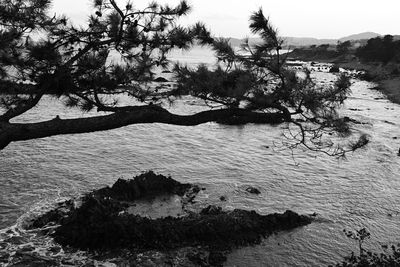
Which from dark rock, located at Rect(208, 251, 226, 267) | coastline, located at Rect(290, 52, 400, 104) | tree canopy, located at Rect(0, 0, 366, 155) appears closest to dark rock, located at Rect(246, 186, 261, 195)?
dark rock, located at Rect(208, 251, 226, 267)

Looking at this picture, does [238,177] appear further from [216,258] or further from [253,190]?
[216,258]

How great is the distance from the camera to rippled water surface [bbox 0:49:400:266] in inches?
424

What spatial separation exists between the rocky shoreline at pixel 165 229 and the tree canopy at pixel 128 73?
482cm

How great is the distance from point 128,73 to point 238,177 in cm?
1071

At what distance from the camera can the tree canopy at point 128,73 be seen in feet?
18.6

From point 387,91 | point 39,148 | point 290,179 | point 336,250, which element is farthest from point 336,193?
point 387,91

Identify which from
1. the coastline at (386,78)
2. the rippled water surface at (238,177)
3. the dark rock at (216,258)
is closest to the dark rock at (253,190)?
the rippled water surface at (238,177)

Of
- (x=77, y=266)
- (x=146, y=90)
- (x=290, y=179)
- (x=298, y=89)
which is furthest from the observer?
(x=290, y=179)

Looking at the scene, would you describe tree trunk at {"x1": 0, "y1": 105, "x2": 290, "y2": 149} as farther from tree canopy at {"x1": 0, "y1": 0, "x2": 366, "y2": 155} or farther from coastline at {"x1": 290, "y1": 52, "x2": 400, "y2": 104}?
coastline at {"x1": 290, "y1": 52, "x2": 400, "y2": 104}

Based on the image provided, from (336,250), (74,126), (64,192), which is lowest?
(336,250)

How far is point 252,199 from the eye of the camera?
1401cm

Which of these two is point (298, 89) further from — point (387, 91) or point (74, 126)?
point (387, 91)

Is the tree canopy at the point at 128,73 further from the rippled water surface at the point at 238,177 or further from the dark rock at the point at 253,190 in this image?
the dark rock at the point at 253,190

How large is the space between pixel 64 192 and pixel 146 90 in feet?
27.6
